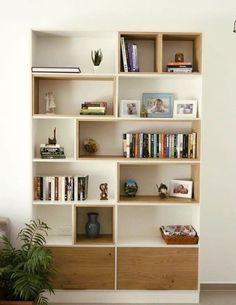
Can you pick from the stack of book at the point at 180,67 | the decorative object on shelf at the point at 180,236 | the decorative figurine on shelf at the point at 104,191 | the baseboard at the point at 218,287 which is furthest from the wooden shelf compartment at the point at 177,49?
the baseboard at the point at 218,287

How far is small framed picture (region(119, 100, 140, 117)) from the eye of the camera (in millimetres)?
3746

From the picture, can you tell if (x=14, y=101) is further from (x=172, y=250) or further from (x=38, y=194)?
(x=172, y=250)

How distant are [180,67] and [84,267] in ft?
5.78

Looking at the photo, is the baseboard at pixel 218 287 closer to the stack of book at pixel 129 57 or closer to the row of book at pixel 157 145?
the row of book at pixel 157 145

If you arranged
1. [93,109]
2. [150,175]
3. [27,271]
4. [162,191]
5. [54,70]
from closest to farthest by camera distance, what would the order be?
[27,271]
[54,70]
[93,109]
[162,191]
[150,175]

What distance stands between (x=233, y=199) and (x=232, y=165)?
0.29 metres

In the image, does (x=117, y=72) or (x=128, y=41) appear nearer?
(x=117, y=72)

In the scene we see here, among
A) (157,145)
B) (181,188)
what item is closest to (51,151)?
(157,145)

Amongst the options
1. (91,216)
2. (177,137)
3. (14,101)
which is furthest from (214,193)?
(14,101)

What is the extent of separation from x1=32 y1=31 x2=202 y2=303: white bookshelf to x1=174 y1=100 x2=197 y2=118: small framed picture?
0.06 m

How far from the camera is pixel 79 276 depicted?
12.1 feet

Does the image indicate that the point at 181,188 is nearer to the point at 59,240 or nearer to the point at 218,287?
the point at 218,287

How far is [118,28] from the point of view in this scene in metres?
3.77

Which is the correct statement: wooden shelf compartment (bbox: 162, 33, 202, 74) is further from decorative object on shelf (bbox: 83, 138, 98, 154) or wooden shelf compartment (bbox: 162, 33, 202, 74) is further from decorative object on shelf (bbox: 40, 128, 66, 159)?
decorative object on shelf (bbox: 40, 128, 66, 159)
